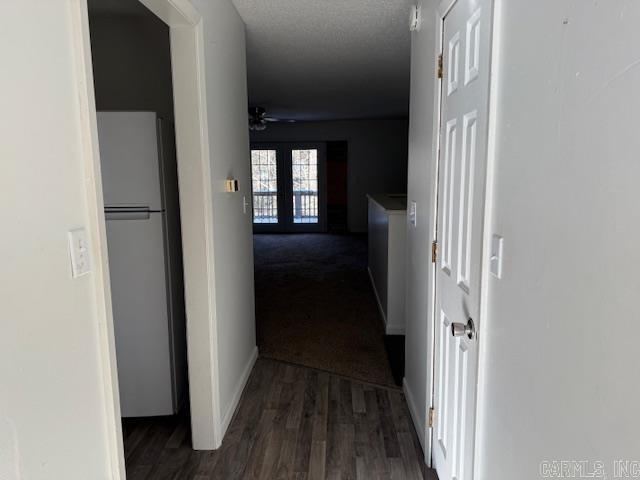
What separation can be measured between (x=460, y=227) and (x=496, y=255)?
38 cm

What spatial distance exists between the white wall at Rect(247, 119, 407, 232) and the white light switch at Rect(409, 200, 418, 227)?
22.8 feet

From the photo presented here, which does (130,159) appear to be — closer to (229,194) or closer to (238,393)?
(229,194)

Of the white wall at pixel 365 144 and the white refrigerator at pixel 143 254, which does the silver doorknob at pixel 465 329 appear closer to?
the white refrigerator at pixel 143 254

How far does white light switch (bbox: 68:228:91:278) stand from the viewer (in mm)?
1007

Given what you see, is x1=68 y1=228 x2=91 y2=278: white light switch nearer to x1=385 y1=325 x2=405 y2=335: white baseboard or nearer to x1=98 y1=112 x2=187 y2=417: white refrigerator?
x1=98 y1=112 x2=187 y2=417: white refrigerator

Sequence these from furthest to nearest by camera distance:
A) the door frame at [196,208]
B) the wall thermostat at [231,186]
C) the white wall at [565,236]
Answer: the wall thermostat at [231,186], the door frame at [196,208], the white wall at [565,236]

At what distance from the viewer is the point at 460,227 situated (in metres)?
1.54

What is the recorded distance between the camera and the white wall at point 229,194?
2.20 m

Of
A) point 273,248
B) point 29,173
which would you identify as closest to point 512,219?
point 29,173

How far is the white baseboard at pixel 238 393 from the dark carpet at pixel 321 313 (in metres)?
0.22

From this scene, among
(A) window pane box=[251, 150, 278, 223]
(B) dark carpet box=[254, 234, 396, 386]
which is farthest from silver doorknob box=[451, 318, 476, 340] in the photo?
(A) window pane box=[251, 150, 278, 223]

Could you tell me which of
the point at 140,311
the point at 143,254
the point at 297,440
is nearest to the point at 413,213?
the point at 297,440

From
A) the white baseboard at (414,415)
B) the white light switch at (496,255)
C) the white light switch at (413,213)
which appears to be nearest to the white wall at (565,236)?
the white light switch at (496,255)

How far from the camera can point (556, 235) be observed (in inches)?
34.3
